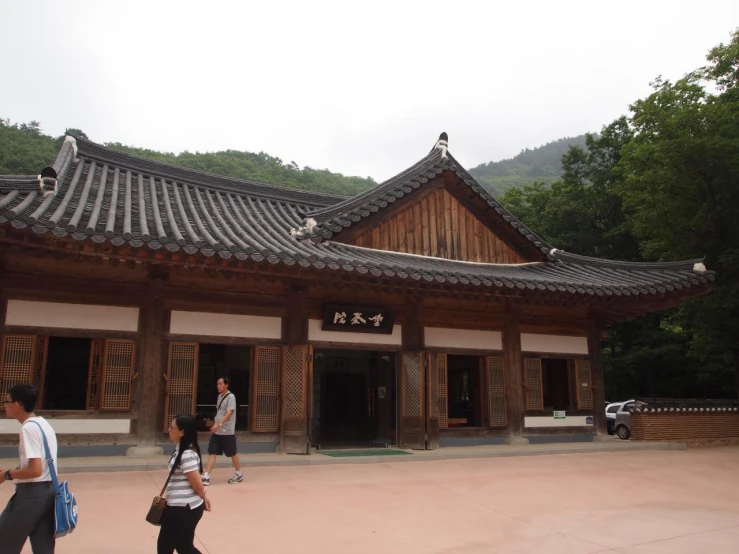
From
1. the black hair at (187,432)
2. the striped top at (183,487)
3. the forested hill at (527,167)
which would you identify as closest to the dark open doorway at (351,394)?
the black hair at (187,432)

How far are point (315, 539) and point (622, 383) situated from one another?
25865mm

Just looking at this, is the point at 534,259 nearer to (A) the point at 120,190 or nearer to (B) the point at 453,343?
(B) the point at 453,343

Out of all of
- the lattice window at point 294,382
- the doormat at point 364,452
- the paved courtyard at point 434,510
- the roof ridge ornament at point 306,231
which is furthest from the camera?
the roof ridge ornament at point 306,231

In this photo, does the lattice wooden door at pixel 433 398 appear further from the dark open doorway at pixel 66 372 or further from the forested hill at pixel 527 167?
the forested hill at pixel 527 167

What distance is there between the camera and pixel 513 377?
1301 cm

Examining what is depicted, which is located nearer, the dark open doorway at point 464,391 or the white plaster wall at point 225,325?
the white plaster wall at point 225,325

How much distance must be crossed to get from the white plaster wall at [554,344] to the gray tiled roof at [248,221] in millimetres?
1468

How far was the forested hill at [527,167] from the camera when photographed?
239 feet

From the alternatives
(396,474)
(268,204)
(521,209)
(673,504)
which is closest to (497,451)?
(396,474)

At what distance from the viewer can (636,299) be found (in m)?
12.9

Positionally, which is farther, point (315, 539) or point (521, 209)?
point (521, 209)

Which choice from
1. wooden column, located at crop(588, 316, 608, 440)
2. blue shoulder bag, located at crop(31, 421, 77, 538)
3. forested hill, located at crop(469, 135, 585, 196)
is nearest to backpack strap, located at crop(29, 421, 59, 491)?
blue shoulder bag, located at crop(31, 421, 77, 538)

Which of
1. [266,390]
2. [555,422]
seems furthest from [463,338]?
[266,390]

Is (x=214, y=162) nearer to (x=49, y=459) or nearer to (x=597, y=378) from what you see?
(x=597, y=378)
